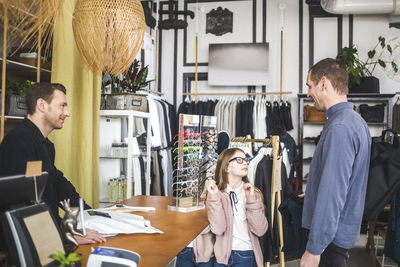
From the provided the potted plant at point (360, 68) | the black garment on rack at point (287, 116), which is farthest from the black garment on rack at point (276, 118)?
the potted plant at point (360, 68)

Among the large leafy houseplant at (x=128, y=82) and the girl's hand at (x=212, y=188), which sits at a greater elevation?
the large leafy houseplant at (x=128, y=82)

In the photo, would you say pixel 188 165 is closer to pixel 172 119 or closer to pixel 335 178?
pixel 335 178

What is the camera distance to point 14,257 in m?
1.12

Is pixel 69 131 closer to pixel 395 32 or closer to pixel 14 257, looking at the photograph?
pixel 14 257

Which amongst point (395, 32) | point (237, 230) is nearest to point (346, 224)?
point (237, 230)

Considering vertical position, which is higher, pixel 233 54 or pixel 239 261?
pixel 233 54

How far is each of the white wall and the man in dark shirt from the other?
14.2 ft

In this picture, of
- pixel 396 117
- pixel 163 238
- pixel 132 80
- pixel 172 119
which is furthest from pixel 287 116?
pixel 163 238

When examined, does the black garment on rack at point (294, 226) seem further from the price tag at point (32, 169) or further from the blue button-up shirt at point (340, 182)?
the price tag at point (32, 169)

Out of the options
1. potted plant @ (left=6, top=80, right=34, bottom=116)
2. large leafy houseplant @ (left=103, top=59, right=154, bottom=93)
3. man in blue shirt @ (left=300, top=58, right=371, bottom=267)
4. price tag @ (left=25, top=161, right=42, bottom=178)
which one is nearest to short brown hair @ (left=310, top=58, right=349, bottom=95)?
man in blue shirt @ (left=300, top=58, right=371, bottom=267)

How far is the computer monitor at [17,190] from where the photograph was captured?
3.95 feet

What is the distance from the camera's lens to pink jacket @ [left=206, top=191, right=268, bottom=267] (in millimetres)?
2496

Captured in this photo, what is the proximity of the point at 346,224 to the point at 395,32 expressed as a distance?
529 cm

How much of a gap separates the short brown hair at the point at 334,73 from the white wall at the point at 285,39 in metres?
4.39
